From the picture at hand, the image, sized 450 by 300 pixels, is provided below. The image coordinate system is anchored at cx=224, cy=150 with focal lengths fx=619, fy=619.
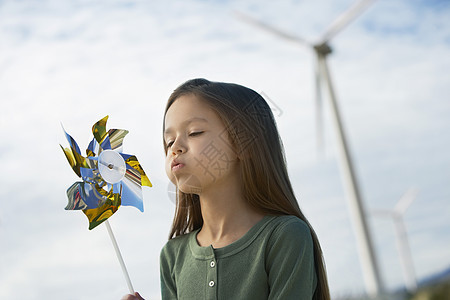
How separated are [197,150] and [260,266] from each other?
0.31m

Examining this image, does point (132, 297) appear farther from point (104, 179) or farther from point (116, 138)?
point (116, 138)

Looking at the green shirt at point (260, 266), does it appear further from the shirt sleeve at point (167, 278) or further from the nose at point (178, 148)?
the nose at point (178, 148)

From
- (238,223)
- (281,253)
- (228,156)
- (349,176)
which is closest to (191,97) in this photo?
(228,156)

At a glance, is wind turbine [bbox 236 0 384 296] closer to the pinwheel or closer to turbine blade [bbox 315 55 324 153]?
turbine blade [bbox 315 55 324 153]

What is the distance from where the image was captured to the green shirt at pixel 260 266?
55.1 inches

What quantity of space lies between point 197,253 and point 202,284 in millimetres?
88

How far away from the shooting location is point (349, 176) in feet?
21.0

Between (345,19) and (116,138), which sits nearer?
(116,138)

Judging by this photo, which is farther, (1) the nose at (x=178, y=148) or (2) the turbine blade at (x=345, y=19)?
(2) the turbine blade at (x=345, y=19)

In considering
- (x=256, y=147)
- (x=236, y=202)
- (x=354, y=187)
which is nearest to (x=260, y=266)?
(x=236, y=202)

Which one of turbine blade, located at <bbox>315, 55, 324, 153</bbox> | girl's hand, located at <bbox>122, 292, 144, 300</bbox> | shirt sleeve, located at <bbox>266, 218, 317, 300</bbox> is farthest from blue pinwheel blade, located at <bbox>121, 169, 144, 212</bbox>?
turbine blade, located at <bbox>315, 55, 324, 153</bbox>

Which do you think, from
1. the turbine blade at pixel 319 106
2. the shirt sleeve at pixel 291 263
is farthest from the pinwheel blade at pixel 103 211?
the turbine blade at pixel 319 106

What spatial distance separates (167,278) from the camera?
168 cm

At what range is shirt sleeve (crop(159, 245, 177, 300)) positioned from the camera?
65.2 inches
